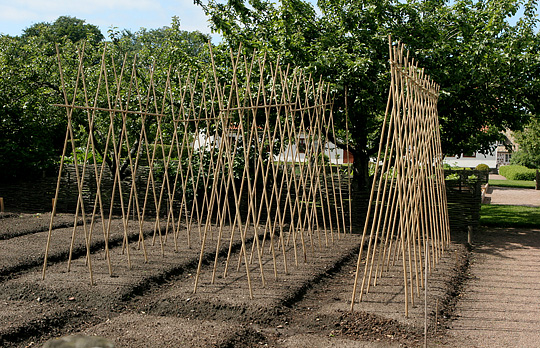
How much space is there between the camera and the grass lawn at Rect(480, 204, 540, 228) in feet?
37.6

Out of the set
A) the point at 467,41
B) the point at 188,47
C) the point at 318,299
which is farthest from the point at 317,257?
the point at 188,47

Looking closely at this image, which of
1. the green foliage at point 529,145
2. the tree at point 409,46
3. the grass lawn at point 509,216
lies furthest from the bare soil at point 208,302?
the green foliage at point 529,145

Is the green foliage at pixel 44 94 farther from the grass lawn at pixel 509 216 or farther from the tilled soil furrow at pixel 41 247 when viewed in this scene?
the grass lawn at pixel 509 216

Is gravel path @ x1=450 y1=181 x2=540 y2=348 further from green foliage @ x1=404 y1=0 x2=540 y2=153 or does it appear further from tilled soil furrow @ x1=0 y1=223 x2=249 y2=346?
tilled soil furrow @ x1=0 y1=223 x2=249 y2=346

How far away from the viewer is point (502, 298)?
5820 millimetres

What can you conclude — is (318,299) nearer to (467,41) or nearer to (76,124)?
(467,41)

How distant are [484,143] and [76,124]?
382 inches

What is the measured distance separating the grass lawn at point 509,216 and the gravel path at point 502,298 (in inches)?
81.7

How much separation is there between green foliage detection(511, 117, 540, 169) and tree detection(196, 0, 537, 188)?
9.63 metres

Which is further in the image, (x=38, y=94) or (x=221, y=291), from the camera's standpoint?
(x=38, y=94)

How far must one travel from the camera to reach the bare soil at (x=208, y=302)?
14.6ft

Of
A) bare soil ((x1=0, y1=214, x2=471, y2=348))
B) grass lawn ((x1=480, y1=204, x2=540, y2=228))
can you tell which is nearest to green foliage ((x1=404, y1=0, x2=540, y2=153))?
grass lawn ((x1=480, y1=204, x2=540, y2=228))

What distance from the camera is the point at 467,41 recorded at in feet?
32.9

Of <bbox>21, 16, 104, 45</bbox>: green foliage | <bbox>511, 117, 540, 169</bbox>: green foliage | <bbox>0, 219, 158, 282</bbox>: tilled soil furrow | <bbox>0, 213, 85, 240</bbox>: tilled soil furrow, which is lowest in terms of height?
<bbox>0, 219, 158, 282</bbox>: tilled soil furrow
